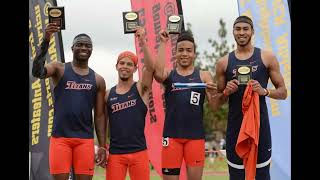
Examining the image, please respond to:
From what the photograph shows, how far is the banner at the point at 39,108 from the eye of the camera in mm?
7883

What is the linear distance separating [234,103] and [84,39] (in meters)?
1.68

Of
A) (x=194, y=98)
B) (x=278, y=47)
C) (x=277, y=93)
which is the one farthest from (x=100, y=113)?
(x=278, y=47)

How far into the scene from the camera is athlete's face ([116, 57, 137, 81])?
5664 millimetres

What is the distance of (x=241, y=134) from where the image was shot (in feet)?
16.6

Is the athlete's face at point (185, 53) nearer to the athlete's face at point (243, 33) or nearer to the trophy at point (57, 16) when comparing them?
the athlete's face at point (243, 33)

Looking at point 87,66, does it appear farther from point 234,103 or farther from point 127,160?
point 234,103

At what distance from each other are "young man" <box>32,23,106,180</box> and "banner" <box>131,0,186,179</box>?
7.73ft

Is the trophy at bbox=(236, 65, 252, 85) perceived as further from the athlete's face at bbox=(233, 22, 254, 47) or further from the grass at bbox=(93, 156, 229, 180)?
the grass at bbox=(93, 156, 229, 180)

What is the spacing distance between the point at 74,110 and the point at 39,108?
105 inches

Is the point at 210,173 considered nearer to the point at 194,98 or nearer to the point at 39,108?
the point at 39,108

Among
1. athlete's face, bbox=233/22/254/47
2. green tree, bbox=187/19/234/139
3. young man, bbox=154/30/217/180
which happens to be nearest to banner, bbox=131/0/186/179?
young man, bbox=154/30/217/180

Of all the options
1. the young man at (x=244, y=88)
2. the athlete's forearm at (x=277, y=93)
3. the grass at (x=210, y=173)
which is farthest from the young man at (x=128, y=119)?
the grass at (x=210, y=173)

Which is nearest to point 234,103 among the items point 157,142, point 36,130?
point 157,142

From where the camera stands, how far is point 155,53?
319 inches
